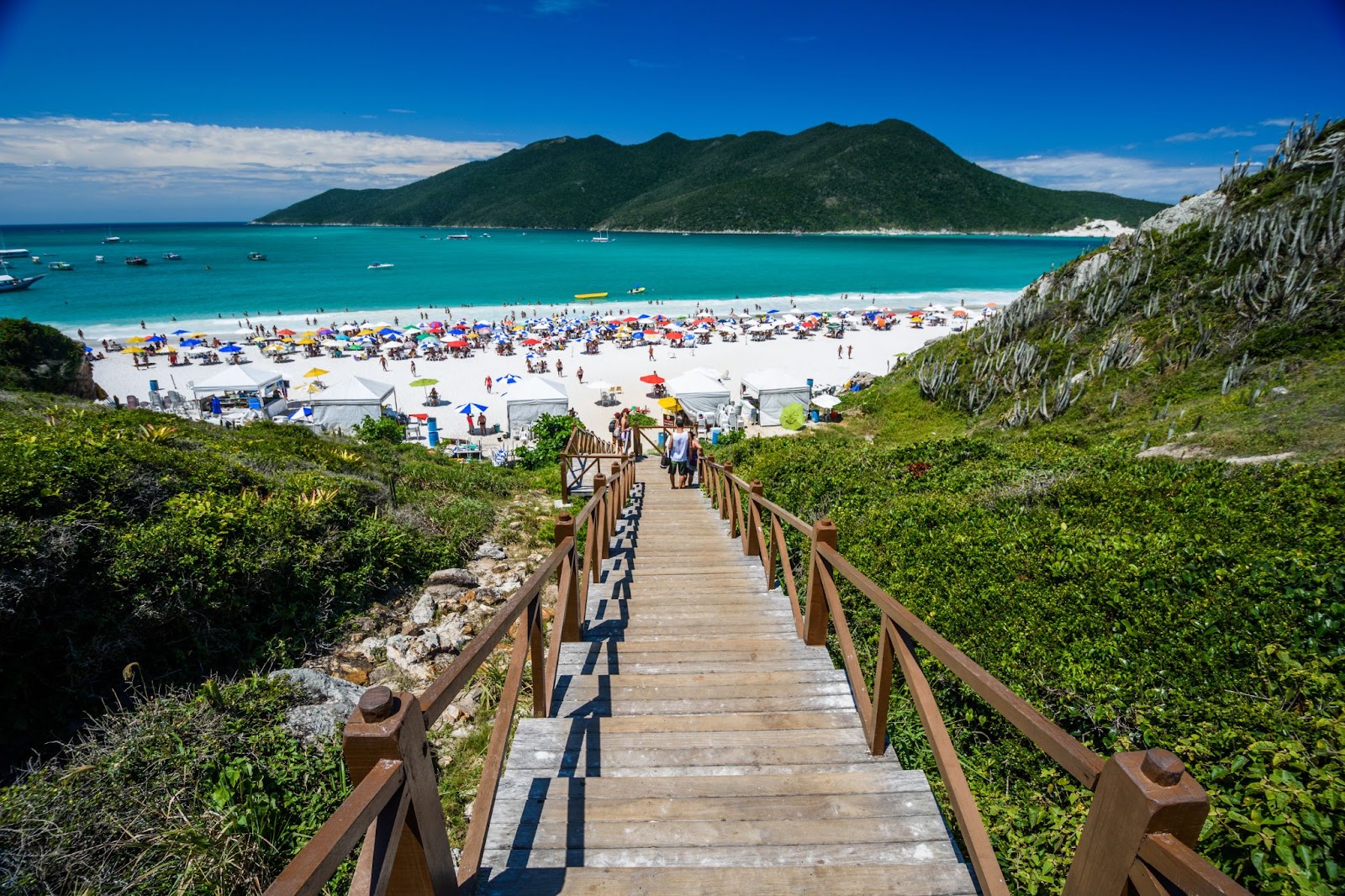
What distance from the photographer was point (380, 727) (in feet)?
5.62

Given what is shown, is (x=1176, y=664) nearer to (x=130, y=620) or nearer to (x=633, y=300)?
(x=130, y=620)

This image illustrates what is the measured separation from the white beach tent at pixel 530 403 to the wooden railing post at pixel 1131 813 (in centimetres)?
2357

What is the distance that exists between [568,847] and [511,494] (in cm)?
1179

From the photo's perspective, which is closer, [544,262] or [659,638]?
[659,638]

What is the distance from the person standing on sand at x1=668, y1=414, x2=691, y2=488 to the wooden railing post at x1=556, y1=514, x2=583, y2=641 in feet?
26.4

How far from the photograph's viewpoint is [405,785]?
1790 mm

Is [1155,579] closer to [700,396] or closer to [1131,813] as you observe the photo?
[1131,813]

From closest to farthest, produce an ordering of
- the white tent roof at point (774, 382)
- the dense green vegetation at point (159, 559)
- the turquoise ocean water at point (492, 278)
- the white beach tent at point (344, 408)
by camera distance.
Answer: the dense green vegetation at point (159, 559), the white beach tent at point (344, 408), the white tent roof at point (774, 382), the turquoise ocean water at point (492, 278)

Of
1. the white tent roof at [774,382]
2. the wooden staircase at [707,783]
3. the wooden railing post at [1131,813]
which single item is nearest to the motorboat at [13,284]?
the white tent roof at [774,382]

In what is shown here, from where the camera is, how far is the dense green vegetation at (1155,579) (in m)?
3.04

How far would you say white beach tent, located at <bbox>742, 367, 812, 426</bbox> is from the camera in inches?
1033

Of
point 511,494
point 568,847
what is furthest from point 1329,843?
point 511,494

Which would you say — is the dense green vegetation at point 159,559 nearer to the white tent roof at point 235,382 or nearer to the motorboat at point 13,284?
the white tent roof at point 235,382

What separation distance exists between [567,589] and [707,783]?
6.03 feet
